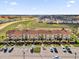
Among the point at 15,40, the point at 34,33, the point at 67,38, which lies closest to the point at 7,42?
the point at 15,40

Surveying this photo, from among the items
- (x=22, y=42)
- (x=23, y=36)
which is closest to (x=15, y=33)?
(x=23, y=36)

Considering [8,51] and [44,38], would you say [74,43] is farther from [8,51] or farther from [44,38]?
[8,51]

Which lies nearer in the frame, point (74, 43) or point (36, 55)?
point (36, 55)

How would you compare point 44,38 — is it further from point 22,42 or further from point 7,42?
point 7,42

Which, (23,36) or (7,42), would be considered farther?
(23,36)

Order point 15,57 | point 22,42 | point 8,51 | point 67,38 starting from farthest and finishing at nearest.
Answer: point 67,38 → point 22,42 → point 8,51 → point 15,57

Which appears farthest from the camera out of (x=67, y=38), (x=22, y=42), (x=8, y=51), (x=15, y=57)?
(x=67, y=38)

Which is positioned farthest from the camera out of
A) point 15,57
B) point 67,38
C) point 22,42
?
point 67,38

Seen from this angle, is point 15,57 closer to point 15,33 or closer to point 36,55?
point 36,55
